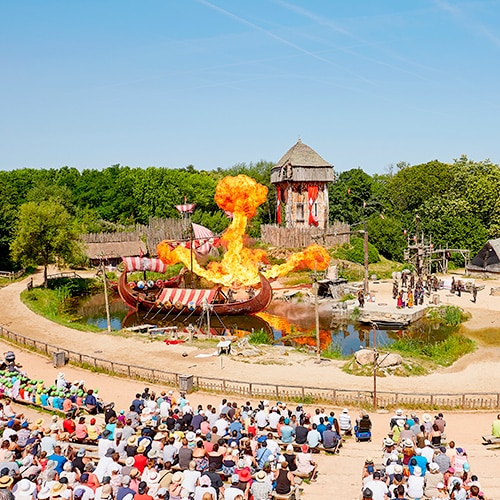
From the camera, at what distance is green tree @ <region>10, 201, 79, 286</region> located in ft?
171

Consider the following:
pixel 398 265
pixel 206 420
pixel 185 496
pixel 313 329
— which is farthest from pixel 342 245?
pixel 185 496

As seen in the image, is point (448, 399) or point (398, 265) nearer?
point (448, 399)

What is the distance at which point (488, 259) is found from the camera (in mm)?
58188

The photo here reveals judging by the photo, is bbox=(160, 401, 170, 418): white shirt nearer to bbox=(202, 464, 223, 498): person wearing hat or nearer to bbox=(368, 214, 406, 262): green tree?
bbox=(202, 464, 223, 498): person wearing hat

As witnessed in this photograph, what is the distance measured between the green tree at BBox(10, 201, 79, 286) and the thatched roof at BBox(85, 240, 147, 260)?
465 inches

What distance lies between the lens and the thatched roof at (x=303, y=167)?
73.1m

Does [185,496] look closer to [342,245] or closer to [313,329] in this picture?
[313,329]

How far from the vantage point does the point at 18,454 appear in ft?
51.1

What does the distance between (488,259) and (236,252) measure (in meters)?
27.3

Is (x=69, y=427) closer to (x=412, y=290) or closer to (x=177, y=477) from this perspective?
(x=177, y=477)

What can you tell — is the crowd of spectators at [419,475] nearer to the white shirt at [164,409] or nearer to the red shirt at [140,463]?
the red shirt at [140,463]

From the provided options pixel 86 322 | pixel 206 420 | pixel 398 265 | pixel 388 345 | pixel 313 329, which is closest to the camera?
pixel 206 420

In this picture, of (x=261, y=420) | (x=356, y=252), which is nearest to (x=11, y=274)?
(x=356, y=252)

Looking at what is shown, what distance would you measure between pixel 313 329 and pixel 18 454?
92.9 feet
